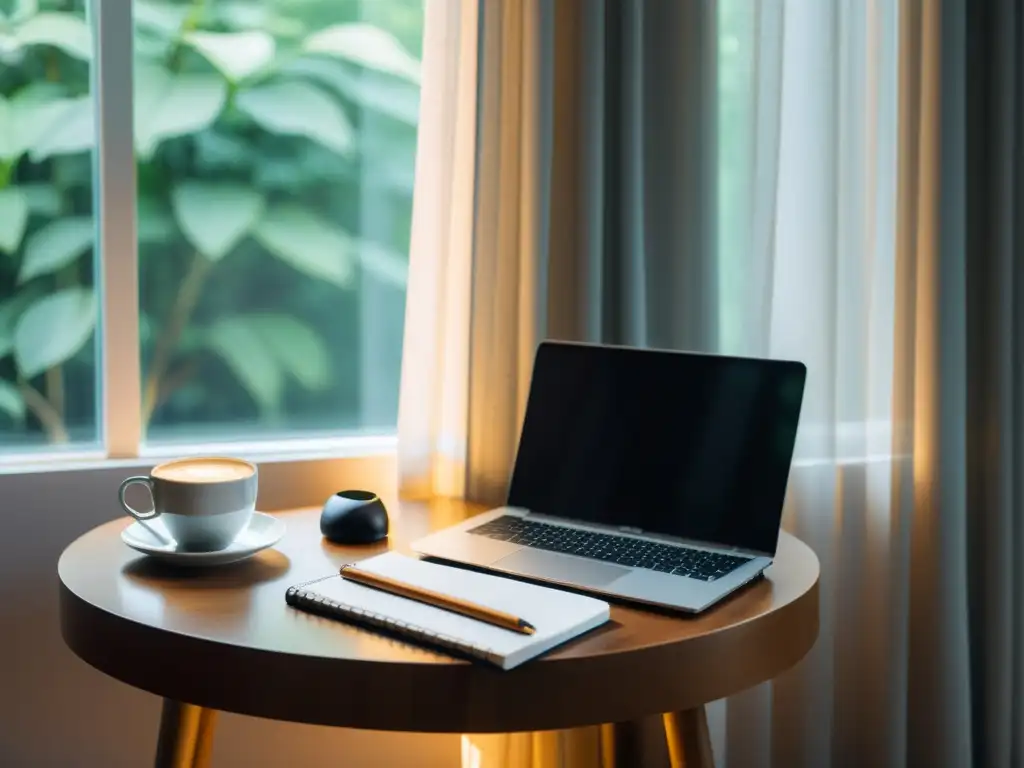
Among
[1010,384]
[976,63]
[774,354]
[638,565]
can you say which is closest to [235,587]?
[638,565]

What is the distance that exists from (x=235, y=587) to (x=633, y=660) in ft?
1.25

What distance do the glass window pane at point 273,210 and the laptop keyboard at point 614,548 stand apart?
46cm

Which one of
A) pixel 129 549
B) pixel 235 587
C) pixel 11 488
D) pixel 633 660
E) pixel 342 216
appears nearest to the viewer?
pixel 633 660

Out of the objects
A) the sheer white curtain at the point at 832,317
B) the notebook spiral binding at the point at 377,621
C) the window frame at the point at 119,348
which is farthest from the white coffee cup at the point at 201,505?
the sheer white curtain at the point at 832,317

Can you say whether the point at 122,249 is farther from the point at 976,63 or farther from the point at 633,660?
the point at 976,63

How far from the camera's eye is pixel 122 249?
1473mm

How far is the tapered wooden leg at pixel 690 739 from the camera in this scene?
1.13 meters

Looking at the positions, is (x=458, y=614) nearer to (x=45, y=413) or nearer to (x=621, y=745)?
(x=621, y=745)

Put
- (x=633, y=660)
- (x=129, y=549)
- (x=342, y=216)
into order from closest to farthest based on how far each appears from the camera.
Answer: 1. (x=633, y=660)
2. (x=129, y=549)
3. (x=342, y=216)

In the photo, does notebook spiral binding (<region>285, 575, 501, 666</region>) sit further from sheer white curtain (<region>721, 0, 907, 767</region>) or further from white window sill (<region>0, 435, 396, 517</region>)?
sheer white curtain (<region>721, 0, 907, 767</region>)

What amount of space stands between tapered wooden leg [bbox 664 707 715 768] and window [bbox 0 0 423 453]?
67cm

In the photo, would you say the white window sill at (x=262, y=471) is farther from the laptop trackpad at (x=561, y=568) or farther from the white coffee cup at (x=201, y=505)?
the laptop trackpad at (x=561, y=568)

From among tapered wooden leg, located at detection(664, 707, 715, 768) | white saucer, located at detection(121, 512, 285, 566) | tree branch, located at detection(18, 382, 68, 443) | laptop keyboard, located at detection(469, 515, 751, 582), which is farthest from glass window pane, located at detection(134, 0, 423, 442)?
tapered wooden leg, located at detection(664, 707, 715, 768)

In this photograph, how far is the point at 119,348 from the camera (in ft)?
4.86
